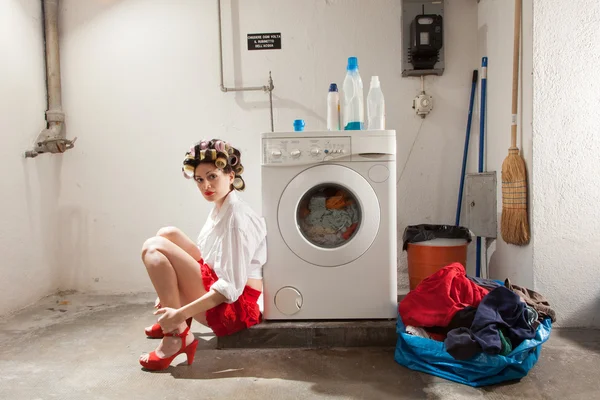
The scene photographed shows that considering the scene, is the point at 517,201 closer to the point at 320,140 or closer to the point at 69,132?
the point at 320,140

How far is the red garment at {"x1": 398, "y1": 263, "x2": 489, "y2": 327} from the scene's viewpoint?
1522mm

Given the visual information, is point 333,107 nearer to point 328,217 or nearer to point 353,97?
point 353,97

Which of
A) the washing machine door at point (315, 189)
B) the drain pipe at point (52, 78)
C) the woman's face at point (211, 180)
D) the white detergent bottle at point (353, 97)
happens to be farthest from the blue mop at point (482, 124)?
the drain pipe at point (52, 78)

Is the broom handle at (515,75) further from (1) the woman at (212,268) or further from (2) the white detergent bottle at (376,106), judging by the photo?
(1) the woman at (212,268)

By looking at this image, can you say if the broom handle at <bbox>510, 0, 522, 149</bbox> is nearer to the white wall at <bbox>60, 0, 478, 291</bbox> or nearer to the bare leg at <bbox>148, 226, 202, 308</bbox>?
the white wall at <bbox>60, 0, 478, 291</bbox>

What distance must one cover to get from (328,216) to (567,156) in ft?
3.68

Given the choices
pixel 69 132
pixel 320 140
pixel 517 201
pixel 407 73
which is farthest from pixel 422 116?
pixel 69 132

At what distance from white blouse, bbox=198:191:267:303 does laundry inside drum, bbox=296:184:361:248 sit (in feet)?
0.65

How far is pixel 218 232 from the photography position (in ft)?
5.34

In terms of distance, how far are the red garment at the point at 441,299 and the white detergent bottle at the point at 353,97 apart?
2.45 ft

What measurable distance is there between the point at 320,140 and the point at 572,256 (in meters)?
1.27

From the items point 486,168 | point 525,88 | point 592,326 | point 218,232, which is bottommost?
point 592,326

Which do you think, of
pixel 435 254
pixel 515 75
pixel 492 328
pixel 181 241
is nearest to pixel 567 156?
pixel 515 75

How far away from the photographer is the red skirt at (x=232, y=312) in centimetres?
163
